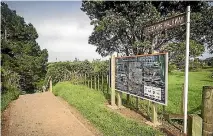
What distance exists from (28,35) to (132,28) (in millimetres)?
22498

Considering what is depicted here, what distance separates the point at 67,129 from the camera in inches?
289

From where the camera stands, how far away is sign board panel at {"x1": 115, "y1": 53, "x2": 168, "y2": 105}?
22.0 ft

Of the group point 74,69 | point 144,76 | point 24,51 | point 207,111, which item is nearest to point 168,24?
point 144,76

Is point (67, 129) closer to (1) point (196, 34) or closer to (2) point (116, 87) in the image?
(2) point (116, 87)

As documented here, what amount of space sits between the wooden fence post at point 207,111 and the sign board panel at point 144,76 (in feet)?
11.2

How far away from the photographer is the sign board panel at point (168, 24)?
607cm

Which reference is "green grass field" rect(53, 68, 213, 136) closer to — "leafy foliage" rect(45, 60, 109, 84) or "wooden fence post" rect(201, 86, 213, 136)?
"wooden fence post" rect(201, 86, 213, 136)

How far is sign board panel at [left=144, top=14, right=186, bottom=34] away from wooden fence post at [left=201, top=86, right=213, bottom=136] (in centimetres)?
325

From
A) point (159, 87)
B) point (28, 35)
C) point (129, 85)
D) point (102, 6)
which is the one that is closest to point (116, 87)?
point (129, 85)

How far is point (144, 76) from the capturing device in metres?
7.71

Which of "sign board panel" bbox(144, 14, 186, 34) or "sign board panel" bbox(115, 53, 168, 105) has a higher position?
"sign board panel" bbox(144, 14, 186, 34)

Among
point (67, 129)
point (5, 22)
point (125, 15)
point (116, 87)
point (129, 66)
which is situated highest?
point (5, 22)

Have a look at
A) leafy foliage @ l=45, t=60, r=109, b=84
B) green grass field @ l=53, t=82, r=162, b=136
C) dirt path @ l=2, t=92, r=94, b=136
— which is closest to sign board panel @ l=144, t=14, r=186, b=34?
green grass field @ l=53, t=82, r=162, b=136

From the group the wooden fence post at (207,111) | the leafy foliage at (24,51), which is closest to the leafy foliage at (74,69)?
the leafy foliage at (24,51)
